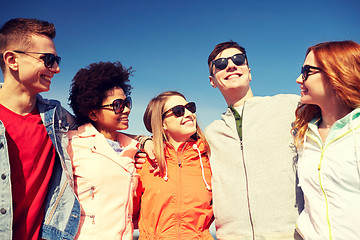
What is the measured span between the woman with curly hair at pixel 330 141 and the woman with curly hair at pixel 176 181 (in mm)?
1502

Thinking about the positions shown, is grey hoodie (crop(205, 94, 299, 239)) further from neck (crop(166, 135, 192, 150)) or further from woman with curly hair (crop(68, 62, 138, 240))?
woman with curly hair (crop(68, 62, 138, 240))

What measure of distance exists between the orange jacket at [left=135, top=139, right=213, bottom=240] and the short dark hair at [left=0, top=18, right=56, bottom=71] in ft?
8.74

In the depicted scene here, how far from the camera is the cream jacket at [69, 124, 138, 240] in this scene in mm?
3744

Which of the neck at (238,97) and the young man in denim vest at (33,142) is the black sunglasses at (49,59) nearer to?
the young man in denim vest at (33,142)

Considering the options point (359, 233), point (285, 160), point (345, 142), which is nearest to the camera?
point (359, 233)

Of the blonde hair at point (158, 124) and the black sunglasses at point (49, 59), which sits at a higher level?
the black sunglasses at point (49, 59)

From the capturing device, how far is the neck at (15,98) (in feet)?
11.9

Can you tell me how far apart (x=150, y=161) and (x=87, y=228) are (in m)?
1.51

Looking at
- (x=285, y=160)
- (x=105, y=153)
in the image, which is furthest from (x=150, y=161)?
(x=285, y=160)

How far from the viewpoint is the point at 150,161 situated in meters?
4.77

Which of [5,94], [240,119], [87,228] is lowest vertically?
[87,228]

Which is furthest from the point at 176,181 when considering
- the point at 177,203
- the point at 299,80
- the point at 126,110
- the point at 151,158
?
the point at 299,80

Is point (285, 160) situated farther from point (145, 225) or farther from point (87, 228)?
point (87, 228)

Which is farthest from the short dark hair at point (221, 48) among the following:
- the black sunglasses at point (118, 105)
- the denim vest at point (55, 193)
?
the denim vest at point (55, 193)
